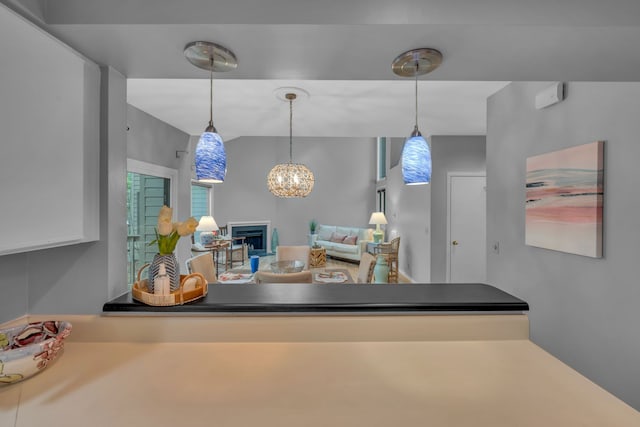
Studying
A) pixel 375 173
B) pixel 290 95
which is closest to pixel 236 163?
pixel 375 173

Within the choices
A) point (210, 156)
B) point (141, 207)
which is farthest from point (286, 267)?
point (210, 156)

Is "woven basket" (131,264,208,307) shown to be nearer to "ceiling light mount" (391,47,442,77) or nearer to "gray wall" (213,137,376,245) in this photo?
"ceiling light mount" (391,47,442,77)

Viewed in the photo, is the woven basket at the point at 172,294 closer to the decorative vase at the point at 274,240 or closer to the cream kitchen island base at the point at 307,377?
the cream kitchen island base at the point at 307,377

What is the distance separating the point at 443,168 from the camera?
4441mm

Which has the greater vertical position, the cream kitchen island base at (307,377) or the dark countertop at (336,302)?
the dark countertop at (336,302)

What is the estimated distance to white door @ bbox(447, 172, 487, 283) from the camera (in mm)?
4418

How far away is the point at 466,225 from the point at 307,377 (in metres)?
4.16

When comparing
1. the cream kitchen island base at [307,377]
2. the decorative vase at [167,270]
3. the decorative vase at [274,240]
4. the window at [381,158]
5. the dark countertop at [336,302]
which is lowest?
the decorative vase at [274,240]

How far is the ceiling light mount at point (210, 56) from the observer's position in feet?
3.68

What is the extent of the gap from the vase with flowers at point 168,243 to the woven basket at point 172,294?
0.12ft

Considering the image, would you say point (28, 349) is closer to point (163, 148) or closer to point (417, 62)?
point (417, 62)

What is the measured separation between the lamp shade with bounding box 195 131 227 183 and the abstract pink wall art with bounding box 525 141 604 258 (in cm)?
220

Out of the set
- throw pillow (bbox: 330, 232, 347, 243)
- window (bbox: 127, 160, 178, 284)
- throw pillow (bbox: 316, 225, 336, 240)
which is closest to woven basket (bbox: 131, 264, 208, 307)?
window (bbox: 127, 160, 178, 284)

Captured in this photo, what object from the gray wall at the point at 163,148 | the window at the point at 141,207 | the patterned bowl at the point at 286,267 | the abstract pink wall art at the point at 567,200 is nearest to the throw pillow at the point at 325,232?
the gray wall at the point at 163,148
